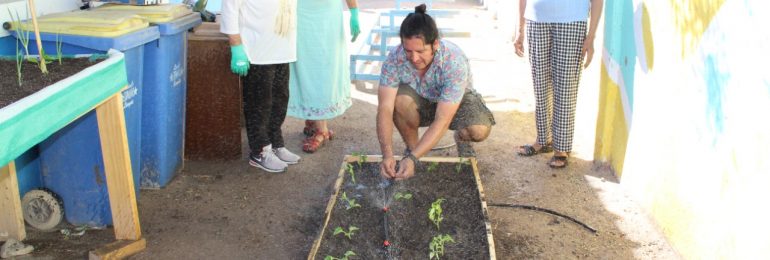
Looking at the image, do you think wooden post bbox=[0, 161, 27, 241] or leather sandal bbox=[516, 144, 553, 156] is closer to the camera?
wooden post bbox=[0, 161, 27, 241]

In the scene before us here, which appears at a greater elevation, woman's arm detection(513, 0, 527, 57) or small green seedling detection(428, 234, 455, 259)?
woman's arm detection(513, 0, 527, 57)

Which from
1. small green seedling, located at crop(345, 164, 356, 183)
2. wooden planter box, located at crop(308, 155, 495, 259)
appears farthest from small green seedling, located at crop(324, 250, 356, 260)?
small green seedling, located at crop(345, 164, 356, 183)

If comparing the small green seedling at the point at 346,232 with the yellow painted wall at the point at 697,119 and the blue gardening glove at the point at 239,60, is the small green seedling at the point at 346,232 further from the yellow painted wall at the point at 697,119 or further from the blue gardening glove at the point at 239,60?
the yellow painted wall at the point at 697,119

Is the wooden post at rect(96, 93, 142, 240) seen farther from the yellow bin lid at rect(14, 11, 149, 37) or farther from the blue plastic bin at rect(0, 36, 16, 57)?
the blue plastic bin at rect(0, 36, 16, 57)

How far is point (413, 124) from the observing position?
4.24 meters

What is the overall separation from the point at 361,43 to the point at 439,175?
3.87 meters

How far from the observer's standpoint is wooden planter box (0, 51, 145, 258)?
2.46 metres

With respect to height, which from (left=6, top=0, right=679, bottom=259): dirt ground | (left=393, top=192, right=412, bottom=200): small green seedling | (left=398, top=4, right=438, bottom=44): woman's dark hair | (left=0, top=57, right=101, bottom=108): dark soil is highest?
(left=398, top=4, right=438, bottom=44): woman's dark hair

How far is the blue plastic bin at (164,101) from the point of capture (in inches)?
157

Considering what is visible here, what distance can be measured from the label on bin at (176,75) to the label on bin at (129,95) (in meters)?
0.34

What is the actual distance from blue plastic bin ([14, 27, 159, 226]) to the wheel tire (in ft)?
0.28

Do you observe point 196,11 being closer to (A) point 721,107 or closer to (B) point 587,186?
(B) point 587,186

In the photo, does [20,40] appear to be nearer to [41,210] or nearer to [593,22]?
[41,210]

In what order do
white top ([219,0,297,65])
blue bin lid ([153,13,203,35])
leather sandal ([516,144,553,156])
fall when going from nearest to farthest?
blue bin lid ([153,13,203,35])
white top ([219,0,297,65])
leather sandal ([516,144,553,156])
